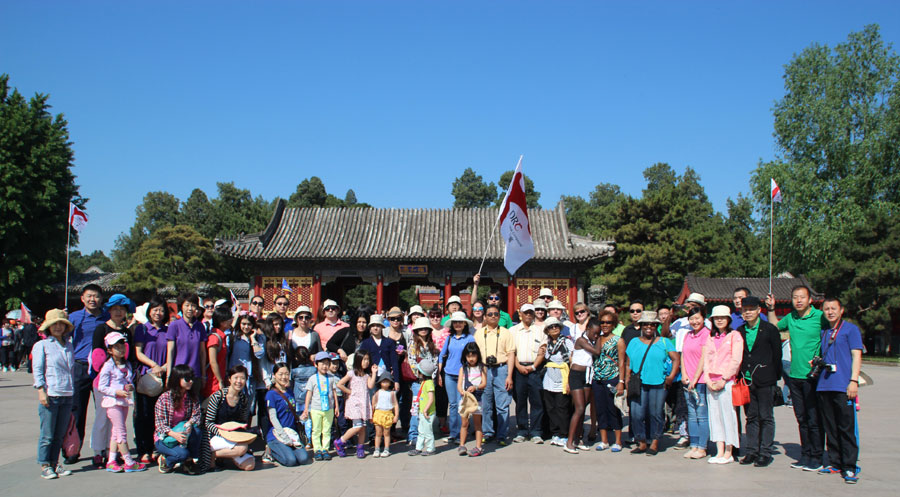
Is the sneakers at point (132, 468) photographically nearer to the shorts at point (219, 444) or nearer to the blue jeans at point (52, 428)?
the blue jeans at point (52, 428)

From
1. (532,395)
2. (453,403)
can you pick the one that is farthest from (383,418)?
(532,395)

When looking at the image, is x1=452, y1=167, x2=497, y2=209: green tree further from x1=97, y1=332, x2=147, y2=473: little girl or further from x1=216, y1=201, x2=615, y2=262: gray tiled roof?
x1=97, y1=332, x2=147, y2=473: little girl

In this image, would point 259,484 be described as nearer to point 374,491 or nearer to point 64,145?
point 374,491

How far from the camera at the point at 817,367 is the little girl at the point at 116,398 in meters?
6.60

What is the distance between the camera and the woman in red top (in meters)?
6.68

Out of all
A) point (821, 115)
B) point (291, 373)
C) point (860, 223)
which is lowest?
point (291, 373)

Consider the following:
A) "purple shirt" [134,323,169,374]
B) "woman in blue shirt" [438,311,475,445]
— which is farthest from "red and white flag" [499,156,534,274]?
"purple shirt" [134,323,169,374]

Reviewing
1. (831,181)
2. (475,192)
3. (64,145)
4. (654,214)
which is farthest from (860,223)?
(475,192)

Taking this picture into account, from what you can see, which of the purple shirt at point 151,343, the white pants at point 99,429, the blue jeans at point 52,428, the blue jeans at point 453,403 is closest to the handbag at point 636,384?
the blue jeans at point 453,403

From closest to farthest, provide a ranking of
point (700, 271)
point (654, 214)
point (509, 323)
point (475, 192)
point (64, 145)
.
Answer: point (509, 323), point (64, 145), point (654, 214), point (700, 271), point (475, 192)

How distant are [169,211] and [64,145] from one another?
35215mm

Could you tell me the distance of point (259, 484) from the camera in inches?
227

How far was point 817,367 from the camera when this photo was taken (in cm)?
614

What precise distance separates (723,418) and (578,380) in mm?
1531
